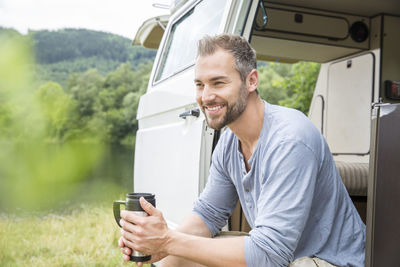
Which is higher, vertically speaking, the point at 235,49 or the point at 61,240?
the point at 235,49

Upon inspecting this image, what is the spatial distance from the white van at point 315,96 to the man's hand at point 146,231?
0.70m

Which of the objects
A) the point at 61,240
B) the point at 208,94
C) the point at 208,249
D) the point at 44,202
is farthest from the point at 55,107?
the point at 208,249

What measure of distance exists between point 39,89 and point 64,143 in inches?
157

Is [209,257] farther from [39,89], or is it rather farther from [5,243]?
[39,89]

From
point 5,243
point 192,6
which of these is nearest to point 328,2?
point 192,6

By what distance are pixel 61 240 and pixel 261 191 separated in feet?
13.3

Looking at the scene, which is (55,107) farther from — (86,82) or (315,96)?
(315,96)

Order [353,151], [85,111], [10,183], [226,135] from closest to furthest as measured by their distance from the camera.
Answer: [226,135], [353,151], [10,183], [85,111]

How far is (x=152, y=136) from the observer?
329 cm

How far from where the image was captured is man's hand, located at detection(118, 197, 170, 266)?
1.56m

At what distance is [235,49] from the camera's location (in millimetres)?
1800

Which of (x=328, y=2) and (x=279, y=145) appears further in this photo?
(x=328, y=2)

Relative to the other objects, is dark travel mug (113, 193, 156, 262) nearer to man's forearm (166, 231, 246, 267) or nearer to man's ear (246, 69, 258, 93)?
man's forearm (166, 231, 246, 267)

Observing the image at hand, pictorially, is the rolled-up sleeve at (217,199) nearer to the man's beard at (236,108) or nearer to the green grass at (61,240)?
the man's beard at (236,108)
